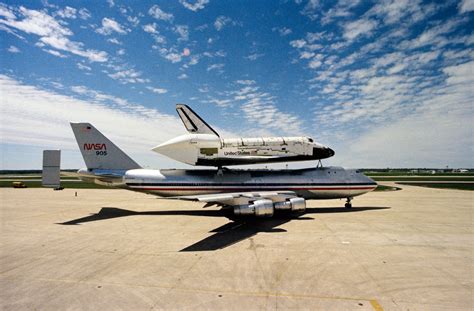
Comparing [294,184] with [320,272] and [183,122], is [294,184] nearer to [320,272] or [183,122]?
[183,122]

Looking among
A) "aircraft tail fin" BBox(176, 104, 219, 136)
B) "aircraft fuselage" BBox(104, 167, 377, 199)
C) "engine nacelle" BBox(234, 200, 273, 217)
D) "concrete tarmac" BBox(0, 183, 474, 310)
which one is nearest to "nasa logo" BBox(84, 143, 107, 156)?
"aircraft fuselage" BBox(104, 167, 377, 199)

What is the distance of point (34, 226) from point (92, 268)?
11998 millimetres

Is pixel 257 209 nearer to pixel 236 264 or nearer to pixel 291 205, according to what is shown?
pixel 291 205

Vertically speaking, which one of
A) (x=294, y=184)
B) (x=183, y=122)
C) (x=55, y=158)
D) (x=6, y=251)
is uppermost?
(x=183, y=122)

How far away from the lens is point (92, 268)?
35.6 ft

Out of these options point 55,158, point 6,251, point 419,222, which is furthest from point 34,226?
point 419,222

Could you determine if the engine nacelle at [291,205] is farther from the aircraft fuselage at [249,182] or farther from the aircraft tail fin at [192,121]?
the aircraft tail fin at [192,121]

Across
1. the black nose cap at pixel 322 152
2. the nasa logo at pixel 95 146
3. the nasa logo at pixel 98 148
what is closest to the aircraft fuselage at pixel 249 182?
the black nose cap at pixel 322 152

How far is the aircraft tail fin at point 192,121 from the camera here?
24734mm

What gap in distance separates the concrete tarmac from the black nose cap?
22.6 ft

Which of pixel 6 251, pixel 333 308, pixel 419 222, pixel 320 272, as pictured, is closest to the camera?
pixel 333 308

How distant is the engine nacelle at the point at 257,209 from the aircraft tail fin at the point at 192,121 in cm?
928

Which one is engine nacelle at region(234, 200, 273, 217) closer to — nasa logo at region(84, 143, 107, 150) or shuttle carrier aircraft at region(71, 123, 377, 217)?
shuttle carrier aircraft at region(71, 123, 377, 217)

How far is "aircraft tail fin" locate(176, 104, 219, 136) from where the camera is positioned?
24734 mm
